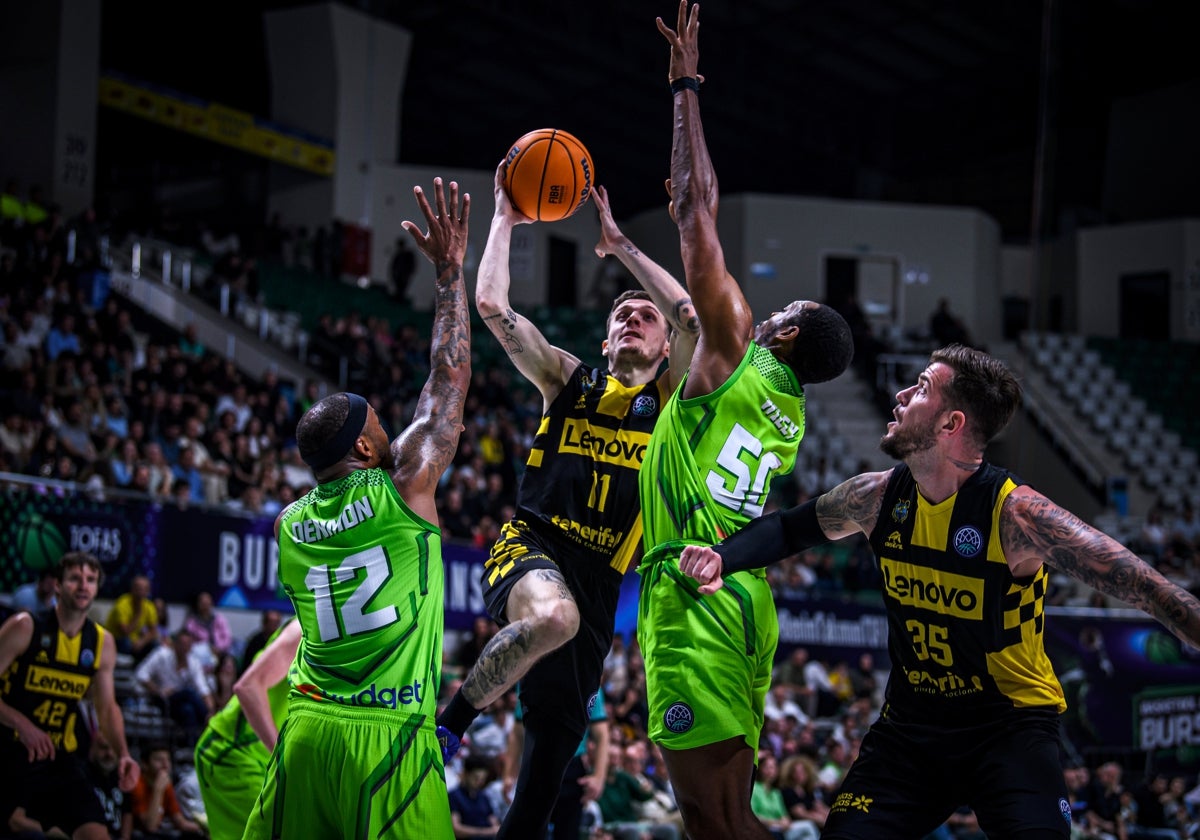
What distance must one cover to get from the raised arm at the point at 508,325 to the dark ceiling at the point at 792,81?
22806 millimetres

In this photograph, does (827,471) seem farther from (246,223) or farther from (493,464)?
(246,223)

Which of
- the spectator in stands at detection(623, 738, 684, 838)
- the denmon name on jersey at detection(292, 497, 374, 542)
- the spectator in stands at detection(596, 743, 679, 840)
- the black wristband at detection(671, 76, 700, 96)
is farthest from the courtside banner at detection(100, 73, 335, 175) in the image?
the denmon name on jersey at detection(292, 497, 374, 542)

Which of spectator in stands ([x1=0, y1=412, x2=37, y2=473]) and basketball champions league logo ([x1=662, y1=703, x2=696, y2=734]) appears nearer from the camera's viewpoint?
basketball champions league logo ([x1=662, y1=703, x2=696, y2=734])

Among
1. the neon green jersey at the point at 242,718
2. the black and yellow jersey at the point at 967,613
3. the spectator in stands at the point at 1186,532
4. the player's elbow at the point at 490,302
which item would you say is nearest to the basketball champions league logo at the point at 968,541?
the black and yellow jersey at the point at 967,613

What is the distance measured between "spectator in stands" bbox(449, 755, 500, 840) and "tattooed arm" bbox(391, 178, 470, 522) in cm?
663

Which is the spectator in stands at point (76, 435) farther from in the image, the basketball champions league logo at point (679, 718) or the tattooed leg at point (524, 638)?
the basketball champions league logo at point (679, 718)

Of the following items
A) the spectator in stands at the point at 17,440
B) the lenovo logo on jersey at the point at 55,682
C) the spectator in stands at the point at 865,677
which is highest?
the spectator in stands at the point at 17,440

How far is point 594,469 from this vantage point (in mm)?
5859

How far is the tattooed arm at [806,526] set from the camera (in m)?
4.70

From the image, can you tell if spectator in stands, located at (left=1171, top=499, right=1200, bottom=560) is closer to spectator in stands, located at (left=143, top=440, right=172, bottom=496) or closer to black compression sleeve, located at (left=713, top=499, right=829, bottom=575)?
spectator in stands, located at (left=143, top=440, right=172, bottom=496)

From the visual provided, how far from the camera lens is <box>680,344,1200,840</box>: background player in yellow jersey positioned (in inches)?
171

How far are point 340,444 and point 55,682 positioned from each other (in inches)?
149

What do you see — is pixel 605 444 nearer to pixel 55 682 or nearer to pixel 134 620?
pixel 55 682

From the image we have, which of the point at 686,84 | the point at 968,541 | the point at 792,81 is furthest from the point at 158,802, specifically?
the point at 792,81
